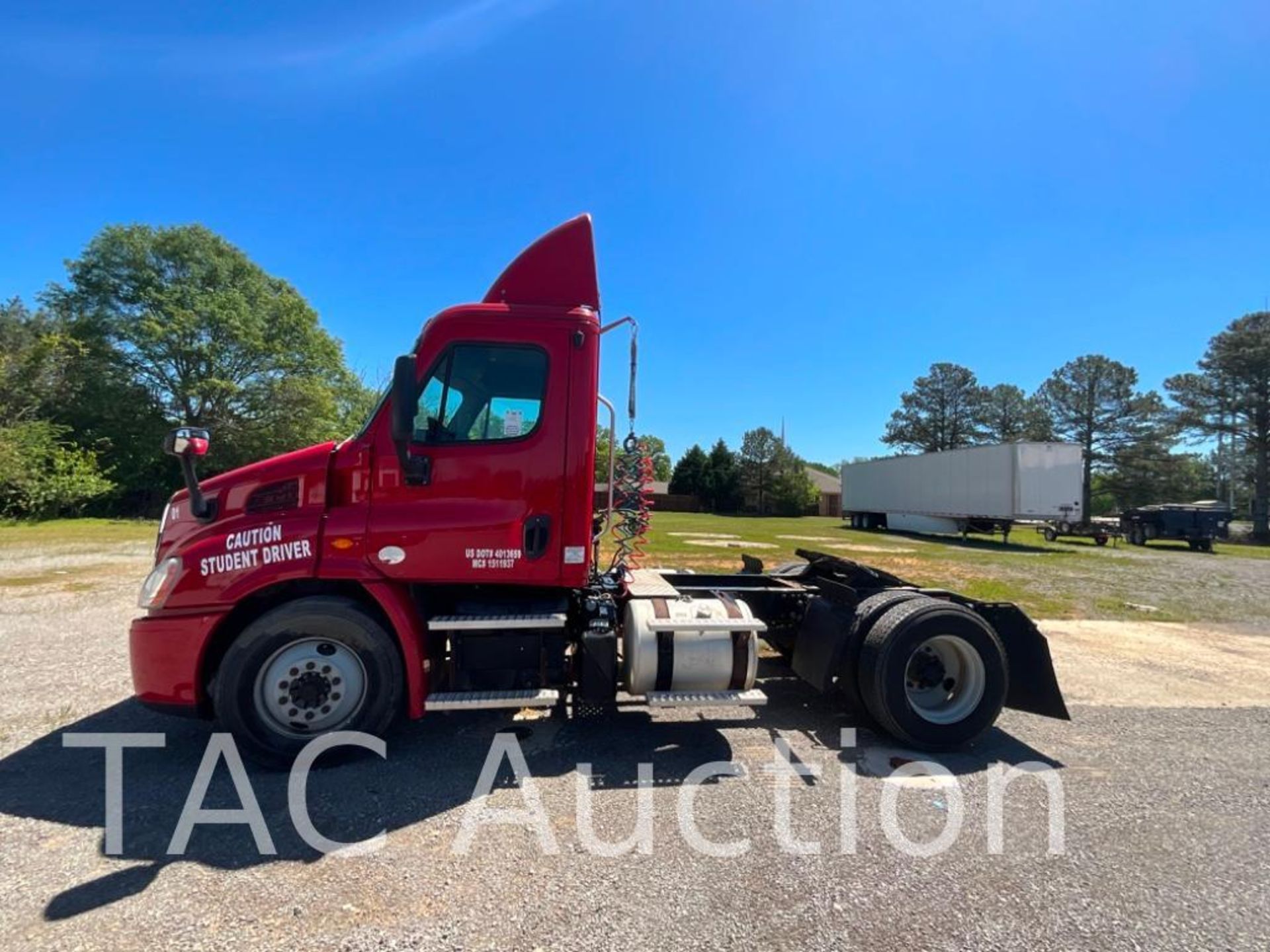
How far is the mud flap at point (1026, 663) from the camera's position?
15.1 ft

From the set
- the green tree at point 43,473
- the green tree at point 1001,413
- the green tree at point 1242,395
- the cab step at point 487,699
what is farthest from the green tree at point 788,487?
the cab step at point 487,699

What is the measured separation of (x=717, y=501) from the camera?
64250 mm

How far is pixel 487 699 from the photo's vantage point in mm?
4008

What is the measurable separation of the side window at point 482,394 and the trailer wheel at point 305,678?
1.33 meters

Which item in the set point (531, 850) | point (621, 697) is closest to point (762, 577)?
point (621, 697)

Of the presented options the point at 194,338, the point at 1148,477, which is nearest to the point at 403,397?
the point at 194,338

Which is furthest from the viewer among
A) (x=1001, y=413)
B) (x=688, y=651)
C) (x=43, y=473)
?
(x=1001, y=413)

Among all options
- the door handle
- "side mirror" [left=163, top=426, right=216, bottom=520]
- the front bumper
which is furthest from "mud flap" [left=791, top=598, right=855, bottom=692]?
"side mirror" [left=163, top=426, right=216, bottom=520]

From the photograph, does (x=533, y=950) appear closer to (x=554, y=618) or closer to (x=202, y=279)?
(x=554, y=618)

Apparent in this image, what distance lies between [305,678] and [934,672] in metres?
4.51

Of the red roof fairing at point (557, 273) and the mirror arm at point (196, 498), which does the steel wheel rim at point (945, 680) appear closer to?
the red roof fairing at point (557, 273)

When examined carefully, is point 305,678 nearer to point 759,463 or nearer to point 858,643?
point 858,643

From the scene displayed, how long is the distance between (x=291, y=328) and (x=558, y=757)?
41.0 m

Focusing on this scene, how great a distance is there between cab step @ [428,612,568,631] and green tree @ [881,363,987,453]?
66.3 metres
